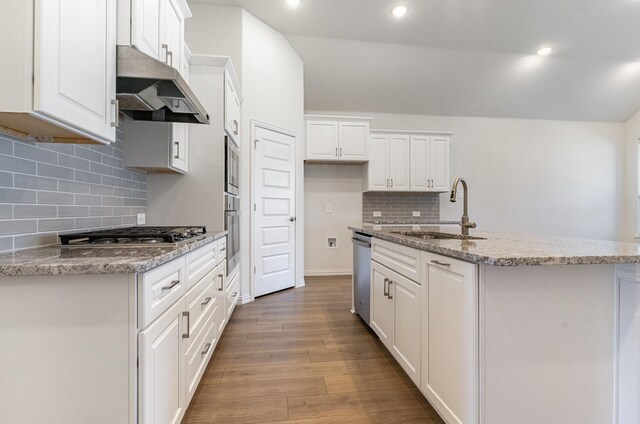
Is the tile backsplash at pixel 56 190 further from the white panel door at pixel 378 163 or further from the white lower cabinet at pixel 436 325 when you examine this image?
the white panel door at pixel 378 163

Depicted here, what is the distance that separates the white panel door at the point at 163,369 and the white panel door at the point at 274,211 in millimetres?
2143

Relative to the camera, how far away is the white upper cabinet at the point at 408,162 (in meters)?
4.66

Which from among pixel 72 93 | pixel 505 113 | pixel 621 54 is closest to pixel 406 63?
pixel 505 113

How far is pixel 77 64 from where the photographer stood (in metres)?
1.08

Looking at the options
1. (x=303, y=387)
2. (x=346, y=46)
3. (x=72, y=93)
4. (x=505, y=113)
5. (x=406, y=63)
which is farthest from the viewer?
(x=505, y=113)

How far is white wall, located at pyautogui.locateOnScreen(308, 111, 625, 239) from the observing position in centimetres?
530

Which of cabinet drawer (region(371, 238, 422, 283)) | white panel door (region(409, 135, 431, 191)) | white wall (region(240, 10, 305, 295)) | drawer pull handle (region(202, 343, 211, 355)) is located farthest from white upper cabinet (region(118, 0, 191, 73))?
white panel door (region(409, 135, 431, 191))

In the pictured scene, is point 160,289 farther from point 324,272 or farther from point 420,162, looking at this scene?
point 420,162

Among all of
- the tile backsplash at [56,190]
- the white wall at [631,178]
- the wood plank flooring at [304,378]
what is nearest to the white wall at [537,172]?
the white wall at [631,178]

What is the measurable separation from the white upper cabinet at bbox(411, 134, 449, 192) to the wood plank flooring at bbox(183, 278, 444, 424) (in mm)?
2763

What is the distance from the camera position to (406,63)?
14.1 feet

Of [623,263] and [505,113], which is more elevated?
[505,113]

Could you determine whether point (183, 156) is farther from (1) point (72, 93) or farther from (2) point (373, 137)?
(2) point (373, 137)

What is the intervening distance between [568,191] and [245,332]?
623cm
